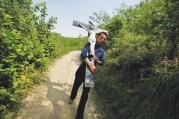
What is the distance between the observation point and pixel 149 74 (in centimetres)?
568

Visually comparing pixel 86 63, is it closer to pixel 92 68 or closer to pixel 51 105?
pixel 92 68

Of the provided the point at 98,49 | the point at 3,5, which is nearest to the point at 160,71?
the point at 98,49

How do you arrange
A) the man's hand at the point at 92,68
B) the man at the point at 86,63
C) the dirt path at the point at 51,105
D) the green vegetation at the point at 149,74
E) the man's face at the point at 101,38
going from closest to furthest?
the green vegetation at the point at 149,74 → the man's hand at the point at 92,68 → the man at the point at 86,63 → the man's face at the point at 101,38 → the dirt path at the point at 51,105

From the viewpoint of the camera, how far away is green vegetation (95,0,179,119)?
4.63m

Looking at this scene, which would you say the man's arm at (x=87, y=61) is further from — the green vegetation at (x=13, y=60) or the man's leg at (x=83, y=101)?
the green vegetation at (x=13, y=60)

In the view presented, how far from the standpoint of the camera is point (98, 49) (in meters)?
6.16

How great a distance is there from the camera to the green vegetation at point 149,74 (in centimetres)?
463

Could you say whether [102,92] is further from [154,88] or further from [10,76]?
[154,88]

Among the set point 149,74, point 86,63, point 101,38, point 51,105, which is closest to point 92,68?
point 86,63

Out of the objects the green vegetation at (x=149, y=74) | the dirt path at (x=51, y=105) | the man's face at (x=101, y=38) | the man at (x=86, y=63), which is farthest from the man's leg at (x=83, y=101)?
the man's face at (x=101, y=38)

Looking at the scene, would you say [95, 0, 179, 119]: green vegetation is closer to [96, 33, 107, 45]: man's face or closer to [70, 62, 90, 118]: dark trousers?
[70, 62, 90, 118]: dark trousers

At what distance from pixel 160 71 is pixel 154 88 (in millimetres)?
361

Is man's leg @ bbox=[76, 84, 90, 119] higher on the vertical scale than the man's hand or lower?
lower

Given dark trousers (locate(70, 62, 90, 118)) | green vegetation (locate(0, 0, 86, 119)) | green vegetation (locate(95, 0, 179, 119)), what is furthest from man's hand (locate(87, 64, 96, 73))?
green vegetation (locate(0, 0, 86, 119))
